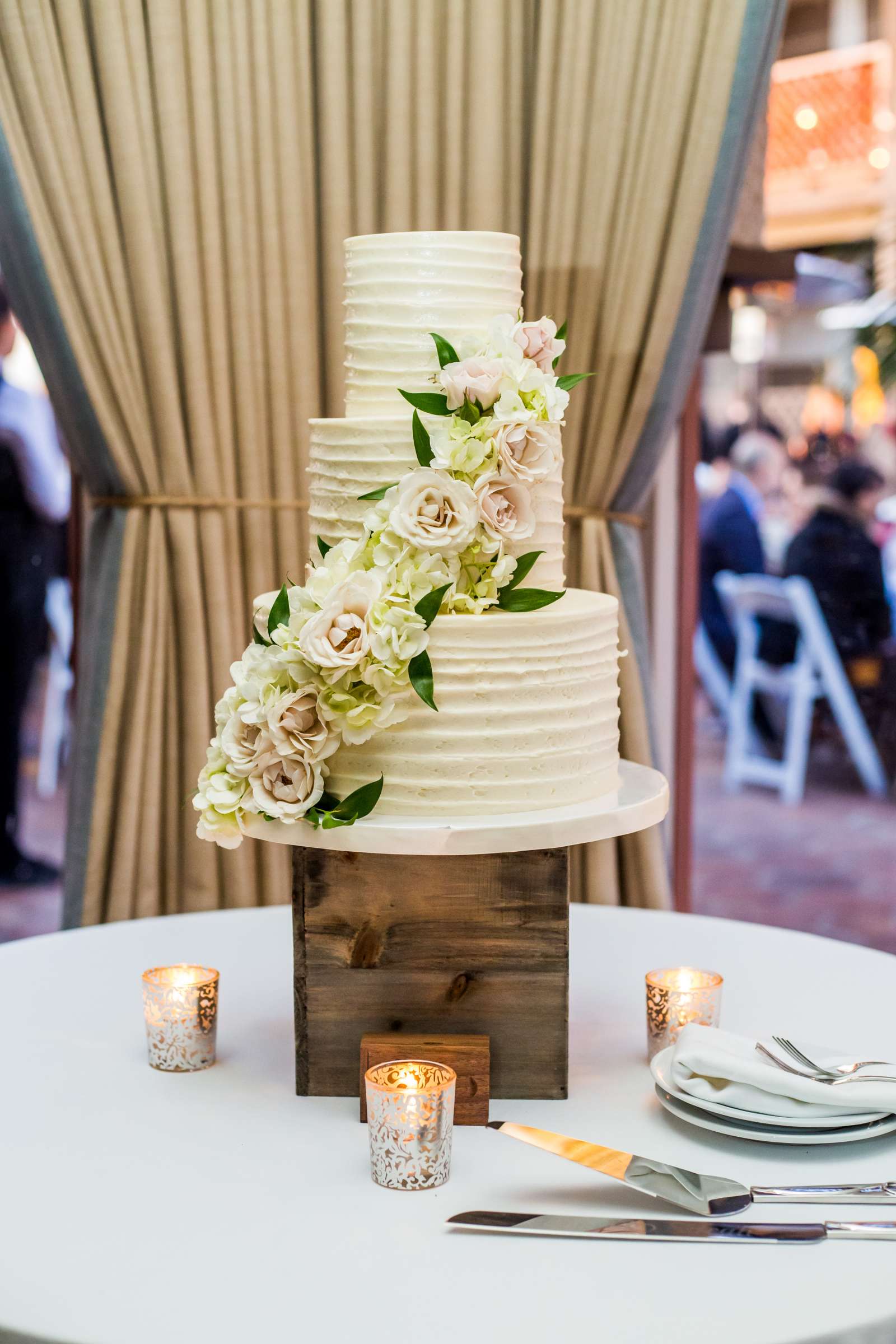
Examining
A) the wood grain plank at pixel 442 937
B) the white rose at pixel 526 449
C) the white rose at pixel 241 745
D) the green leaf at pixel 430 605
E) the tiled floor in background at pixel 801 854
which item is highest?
the white rose at pixel 526 449

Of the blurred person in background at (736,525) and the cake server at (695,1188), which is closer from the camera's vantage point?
the cake server at (695,1188)

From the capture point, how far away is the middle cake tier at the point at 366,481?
127cm

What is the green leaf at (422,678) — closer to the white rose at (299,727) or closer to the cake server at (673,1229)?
the white rose at (299,727)

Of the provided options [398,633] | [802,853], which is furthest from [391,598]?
[802,853]

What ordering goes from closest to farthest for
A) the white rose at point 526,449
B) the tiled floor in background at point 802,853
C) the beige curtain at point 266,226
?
the white rose at point 526,449 < the beige curtain at point 266,226 < the tiled floor in background at point 802,853

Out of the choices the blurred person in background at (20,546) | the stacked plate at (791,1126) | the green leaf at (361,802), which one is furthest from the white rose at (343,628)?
the blurred person in background at (20,546)

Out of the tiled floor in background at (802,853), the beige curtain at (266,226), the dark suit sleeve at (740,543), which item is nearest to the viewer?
the beige curtain at (266,226)

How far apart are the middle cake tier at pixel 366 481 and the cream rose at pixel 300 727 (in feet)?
0.63

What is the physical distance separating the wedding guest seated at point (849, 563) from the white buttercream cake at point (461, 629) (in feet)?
5.11

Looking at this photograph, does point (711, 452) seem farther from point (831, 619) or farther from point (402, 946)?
point (402, 946)

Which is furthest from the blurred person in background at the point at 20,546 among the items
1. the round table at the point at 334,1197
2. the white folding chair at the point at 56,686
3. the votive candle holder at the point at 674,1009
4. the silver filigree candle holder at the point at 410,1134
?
the silver filigree candle holder at the point at 410,1134

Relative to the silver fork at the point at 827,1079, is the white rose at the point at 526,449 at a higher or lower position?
higher

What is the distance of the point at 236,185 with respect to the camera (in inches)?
91.0

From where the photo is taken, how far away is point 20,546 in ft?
8.50
